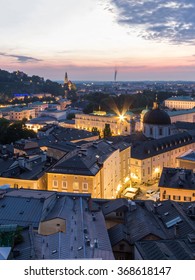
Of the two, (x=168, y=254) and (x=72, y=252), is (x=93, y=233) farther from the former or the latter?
(x=168, y=254)

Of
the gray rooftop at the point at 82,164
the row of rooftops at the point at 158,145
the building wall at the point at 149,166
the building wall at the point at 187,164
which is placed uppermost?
the gray rooftop at the point at 82,164

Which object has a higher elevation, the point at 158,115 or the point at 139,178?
the point at 158,115

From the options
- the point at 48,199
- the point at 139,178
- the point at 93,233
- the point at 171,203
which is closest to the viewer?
the point at 93,233

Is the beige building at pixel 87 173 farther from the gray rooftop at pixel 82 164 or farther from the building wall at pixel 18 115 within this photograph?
the building wall at pixel 18 115

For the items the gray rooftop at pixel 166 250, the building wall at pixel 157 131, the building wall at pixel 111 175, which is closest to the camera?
the gray rooftop at pixel 166 250

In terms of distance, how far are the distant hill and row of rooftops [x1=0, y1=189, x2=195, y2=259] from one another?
93249 millimetres

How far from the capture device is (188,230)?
583 inches

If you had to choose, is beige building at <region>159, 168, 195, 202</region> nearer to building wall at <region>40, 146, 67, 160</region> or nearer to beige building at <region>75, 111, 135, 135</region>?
building wall at <region>40, 146, 67, 160</region>

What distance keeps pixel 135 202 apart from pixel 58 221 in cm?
506

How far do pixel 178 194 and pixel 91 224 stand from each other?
979cm

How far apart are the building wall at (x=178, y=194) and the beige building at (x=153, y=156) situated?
327 inches

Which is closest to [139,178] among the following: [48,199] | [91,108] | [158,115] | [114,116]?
[158,115]

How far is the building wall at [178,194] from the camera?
72.9ft

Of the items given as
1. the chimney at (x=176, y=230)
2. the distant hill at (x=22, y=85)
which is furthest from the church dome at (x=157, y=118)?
the distant hill at (x=22, y=85)
